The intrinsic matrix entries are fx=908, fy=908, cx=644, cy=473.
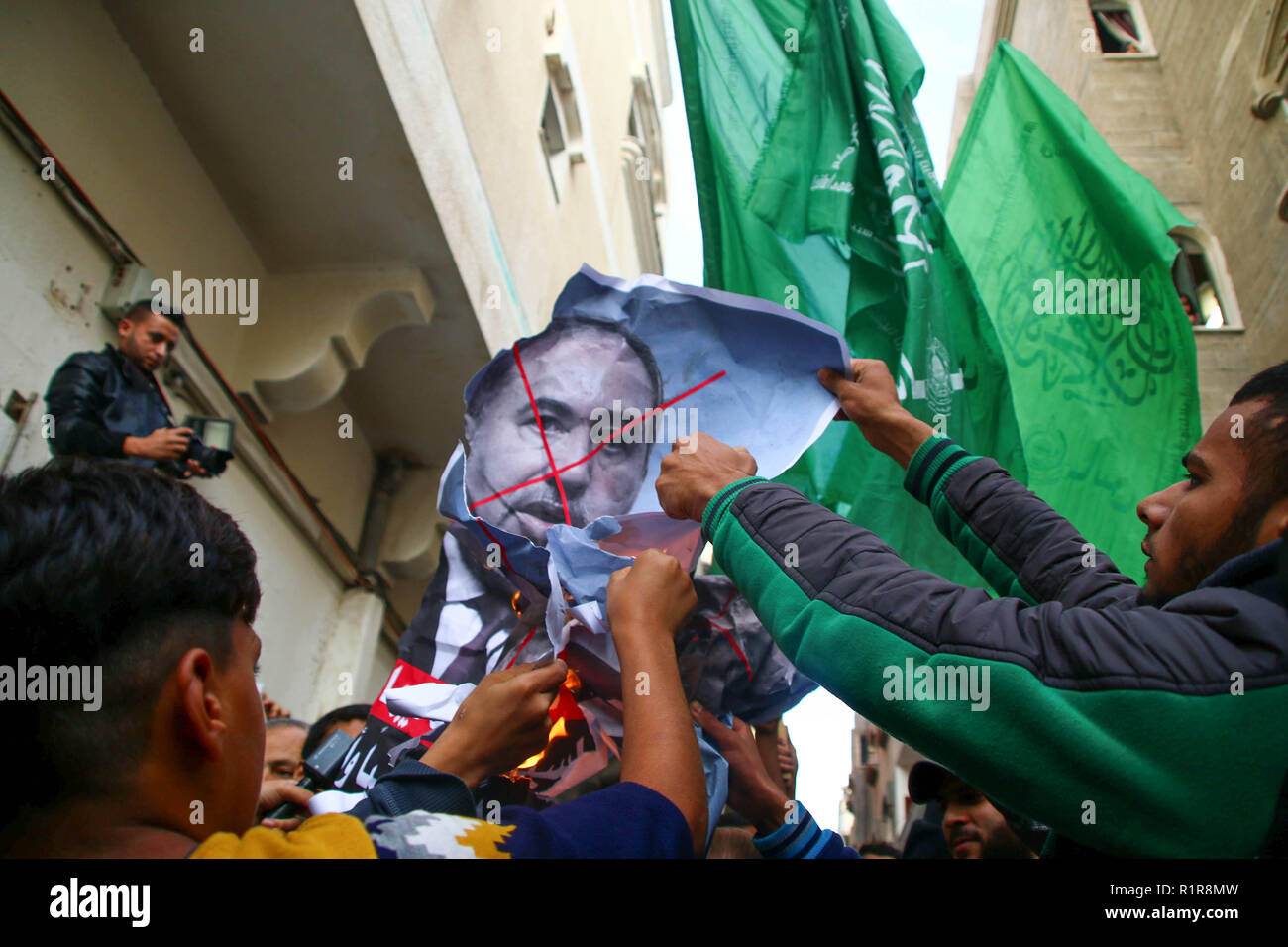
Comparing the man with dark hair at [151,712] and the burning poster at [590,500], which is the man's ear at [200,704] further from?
the burning poster at [590,500]

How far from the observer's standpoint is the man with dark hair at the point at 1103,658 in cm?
91

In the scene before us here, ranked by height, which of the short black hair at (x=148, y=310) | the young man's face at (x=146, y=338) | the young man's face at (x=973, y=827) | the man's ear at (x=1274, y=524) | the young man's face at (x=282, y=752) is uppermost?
the short black hair at (x=148, y=310)

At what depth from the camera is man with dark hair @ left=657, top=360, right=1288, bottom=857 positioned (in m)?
0.91

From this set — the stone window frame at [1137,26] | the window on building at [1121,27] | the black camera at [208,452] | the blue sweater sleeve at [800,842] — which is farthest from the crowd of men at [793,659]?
the window on building at [1121,27]

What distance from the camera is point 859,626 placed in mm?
1079

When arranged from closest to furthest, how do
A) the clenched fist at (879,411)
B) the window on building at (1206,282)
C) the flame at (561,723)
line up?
the flame at (561,723) → the clenched fist at (879,411) → the window on building at (1206,282)

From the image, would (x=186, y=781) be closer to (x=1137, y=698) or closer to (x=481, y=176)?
(x=1137, y=698)

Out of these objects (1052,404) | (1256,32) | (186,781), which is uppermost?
(1256,32)

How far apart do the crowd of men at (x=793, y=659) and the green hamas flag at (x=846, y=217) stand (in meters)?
1.23

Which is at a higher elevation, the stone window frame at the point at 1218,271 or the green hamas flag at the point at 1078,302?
the stone window frame at the point at 1218,271

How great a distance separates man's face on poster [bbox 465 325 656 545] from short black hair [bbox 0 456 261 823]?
91 cm

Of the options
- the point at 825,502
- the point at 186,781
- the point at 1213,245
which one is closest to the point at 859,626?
the point at 186,781

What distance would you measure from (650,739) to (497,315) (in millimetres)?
4357

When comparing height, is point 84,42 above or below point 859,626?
above
